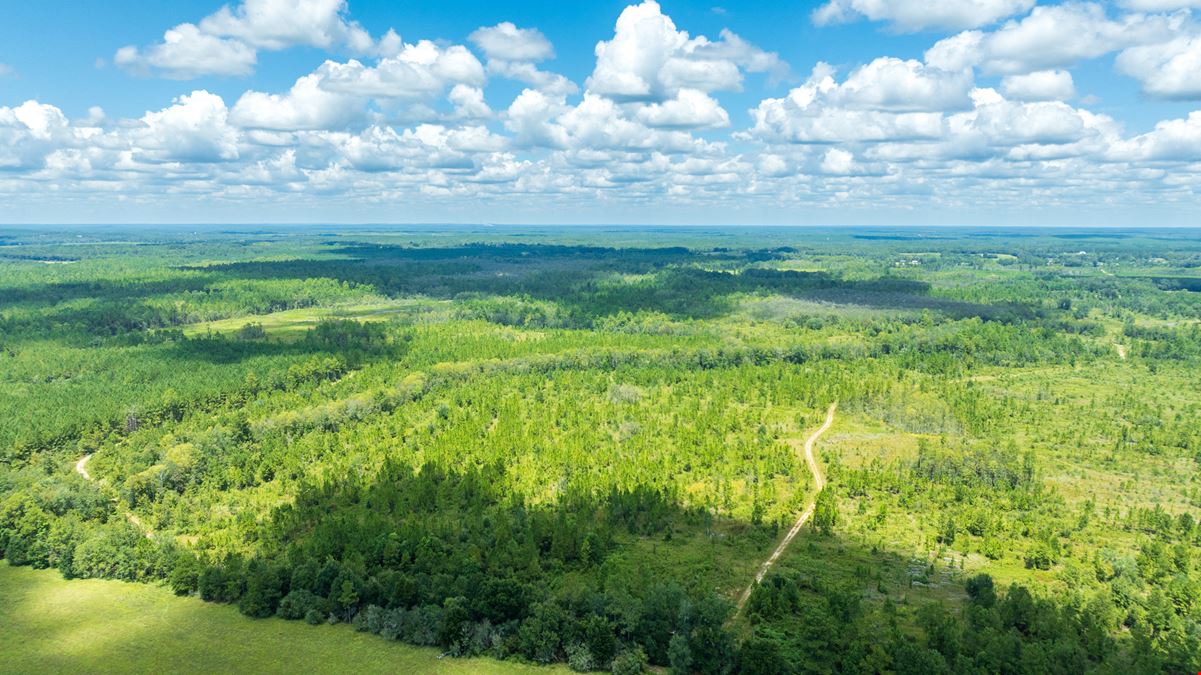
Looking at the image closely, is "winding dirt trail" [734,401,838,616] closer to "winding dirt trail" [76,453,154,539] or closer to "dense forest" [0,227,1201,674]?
"dense forest" [0,227,1201,674]

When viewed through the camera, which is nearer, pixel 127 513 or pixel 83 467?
pixel 127 513

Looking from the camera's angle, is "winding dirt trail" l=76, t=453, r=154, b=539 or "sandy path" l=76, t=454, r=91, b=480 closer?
"winding dirt trail" l=76, t=453, r=154, b=539

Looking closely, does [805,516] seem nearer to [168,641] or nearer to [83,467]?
[168,641]

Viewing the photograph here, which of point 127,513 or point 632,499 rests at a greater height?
point 632,499

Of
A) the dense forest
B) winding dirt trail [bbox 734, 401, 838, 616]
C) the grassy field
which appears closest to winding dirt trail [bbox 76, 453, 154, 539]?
the dense forest

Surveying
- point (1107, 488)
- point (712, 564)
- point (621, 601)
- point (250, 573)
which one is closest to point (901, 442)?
point (1107, 488)

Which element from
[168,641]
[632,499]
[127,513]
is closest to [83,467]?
[127,513]

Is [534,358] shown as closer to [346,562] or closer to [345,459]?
[345,459]
